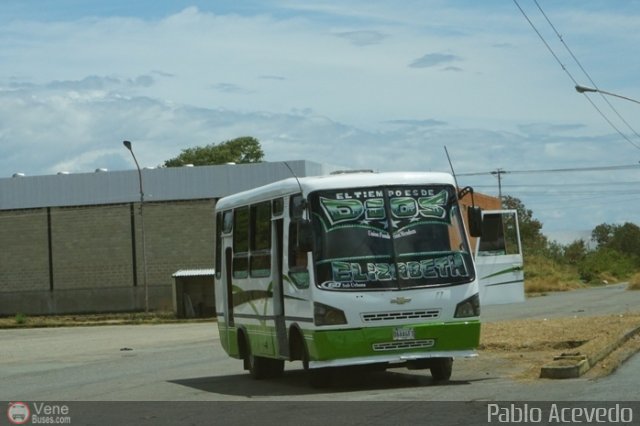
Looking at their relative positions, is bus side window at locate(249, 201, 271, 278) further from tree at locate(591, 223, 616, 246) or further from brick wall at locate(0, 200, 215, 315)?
tree at locate(591, 223, 616, 246)

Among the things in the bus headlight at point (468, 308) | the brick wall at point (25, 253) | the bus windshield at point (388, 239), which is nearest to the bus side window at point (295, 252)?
the bus windshield at point (388, 239)

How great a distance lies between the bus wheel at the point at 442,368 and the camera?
16.4m

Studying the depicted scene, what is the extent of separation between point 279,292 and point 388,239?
7.17ft

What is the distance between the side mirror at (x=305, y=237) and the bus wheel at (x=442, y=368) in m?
2.34

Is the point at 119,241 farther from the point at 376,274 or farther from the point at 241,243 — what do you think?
the point at 376,274

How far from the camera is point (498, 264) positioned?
1775 inches

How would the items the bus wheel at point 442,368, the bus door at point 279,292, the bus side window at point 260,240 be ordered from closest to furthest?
the bus wheel at point 442,368 → the bus door at point 279,292 → the bus side window at point 260,240

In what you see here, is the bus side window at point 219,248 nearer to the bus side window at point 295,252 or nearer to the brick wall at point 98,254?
the bus side window at point 295,252

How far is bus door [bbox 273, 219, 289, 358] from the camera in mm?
17391

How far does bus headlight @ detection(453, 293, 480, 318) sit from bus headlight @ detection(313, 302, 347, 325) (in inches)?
61.2

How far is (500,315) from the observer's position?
119ft

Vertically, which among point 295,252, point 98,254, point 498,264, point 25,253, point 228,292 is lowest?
point 498,264

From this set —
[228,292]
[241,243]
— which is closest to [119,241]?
[228,292]
